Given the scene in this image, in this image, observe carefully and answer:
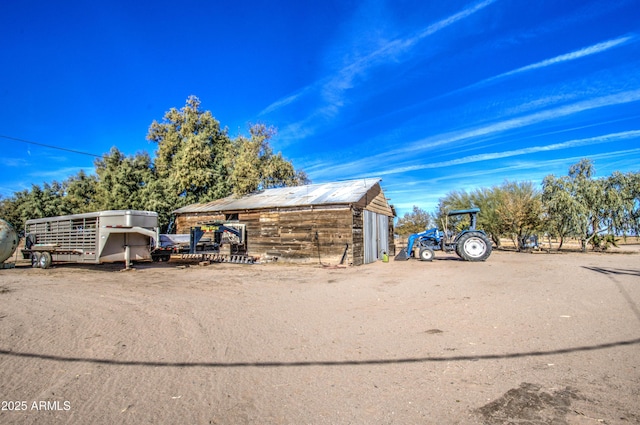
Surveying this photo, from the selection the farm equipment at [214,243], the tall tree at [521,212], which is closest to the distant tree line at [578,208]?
the tall tree at [521,212]

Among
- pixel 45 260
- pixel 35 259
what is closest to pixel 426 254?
pixel 45 260

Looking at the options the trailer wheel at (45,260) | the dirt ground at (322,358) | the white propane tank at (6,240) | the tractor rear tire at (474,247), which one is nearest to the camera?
the dirt ground at (322,358)

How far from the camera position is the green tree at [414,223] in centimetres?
4631

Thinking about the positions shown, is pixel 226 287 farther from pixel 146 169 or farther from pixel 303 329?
pixel 146 169

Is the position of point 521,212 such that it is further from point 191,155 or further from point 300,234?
point 191,155

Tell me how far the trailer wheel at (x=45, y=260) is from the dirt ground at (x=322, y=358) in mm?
9360

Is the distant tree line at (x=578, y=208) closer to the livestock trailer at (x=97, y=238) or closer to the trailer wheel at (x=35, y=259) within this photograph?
the livestock trailer at (x=97, y=238)

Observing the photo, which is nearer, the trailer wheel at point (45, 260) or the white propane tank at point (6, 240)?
the white propane tank at point (6, 240)

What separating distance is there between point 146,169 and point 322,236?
23694 millimetres

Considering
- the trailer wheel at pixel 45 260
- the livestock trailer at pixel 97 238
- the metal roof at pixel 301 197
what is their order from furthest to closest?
1. the metal roof at pixel 301 197
2. the trailer wheel at pixel 45 260
3. the livestock trailer at pixel 97 238

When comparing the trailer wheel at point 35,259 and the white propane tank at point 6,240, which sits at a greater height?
the white propane tank at point 6,240

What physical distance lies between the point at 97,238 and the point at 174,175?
713 inches

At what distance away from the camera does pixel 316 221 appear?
747 inches

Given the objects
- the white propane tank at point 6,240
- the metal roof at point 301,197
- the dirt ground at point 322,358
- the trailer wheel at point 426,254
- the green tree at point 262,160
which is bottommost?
the dirt ground at point 322,358
